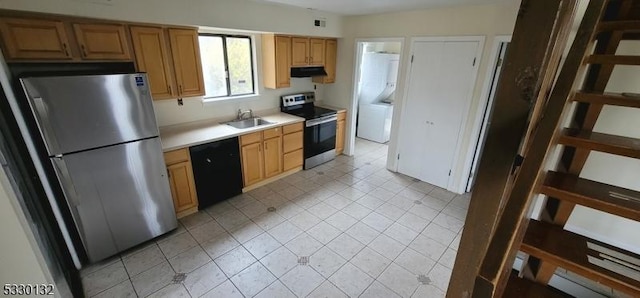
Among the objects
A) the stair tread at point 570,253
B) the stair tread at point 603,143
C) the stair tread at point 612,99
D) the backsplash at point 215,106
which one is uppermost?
the stair tread at point 612,99

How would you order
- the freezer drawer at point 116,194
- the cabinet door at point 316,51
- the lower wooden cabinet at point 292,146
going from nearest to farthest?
the freezer drawer at point 116,194, the lower wooden cabinet at point 292,146, the cabinet door at point 316,51

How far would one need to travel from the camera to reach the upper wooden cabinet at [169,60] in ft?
8.22

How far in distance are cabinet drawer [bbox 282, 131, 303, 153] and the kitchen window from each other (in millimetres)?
901

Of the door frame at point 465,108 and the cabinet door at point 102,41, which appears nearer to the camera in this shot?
the cabinet door at point 102,41

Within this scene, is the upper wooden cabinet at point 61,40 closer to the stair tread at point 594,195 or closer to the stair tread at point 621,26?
the stair tread at point 594,195

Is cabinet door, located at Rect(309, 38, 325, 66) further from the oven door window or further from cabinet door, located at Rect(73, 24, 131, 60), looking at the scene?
cabinet door, located at Rect(73, 24, 131, 60)

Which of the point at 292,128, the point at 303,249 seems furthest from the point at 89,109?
the point at 292,128

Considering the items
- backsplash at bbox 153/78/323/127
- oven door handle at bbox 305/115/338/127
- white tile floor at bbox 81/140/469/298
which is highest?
backsplash at bbox 153/78/323/127

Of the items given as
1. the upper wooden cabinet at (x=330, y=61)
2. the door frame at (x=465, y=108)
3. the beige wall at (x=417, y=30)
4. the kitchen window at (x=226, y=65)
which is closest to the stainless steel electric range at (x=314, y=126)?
the upper wooden cabinet at (x=330, y=61)

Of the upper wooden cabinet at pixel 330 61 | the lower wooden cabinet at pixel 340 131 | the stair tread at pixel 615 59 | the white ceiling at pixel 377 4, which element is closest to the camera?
the stair tread at pixel 615 59

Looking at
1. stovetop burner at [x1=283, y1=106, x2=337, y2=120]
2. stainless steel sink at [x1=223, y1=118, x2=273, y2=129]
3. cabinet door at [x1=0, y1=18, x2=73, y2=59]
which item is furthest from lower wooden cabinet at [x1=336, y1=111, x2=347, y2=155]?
cabinet door at [x1=0, y1=18, x2=73, y2=59]

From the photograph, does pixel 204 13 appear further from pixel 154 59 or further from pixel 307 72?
pixel 307 72

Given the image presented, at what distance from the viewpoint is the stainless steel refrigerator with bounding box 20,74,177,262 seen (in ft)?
6.19

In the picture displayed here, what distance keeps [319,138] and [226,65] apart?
5.79 ft
